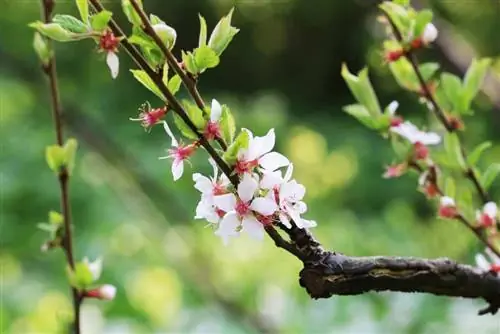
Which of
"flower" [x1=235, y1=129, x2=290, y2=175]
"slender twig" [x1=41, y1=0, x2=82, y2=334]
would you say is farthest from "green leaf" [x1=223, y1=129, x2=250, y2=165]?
"slender twig" [x1=41, y1=0, x2=82, y2=334]

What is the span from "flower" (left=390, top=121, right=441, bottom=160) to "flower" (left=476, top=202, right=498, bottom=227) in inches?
1.3

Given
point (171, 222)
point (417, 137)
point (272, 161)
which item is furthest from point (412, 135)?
point (171, 222)

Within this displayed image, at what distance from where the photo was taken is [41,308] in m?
0.67

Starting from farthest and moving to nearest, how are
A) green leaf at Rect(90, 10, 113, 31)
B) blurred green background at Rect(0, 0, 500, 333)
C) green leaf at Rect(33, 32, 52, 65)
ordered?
blurred green background at Rect(0, 0, 500, 333)
green leaf at Rect(33, 32, 52, 65)
green leaf at Rect(90, 10, 113, 31)

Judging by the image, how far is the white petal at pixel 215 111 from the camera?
21 cm

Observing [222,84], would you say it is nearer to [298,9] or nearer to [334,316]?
[298,9]

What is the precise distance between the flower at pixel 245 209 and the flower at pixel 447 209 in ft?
0.43

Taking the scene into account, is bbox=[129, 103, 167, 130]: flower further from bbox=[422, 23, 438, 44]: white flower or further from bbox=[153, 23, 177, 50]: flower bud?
bbox=[422, 23, 438, 44]: white flower

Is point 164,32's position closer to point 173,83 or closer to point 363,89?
point 173,83

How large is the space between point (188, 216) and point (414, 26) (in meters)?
0.64

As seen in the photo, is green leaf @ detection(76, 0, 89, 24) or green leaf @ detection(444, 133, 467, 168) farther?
green leaf @ detection(444, 133, 467, 168)

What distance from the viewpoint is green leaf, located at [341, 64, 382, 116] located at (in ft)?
1.01

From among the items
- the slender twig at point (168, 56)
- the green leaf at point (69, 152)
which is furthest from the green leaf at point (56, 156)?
the slender twig at point (168, 56)

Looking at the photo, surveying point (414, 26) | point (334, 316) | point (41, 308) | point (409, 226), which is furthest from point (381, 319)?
point (414, 26)
